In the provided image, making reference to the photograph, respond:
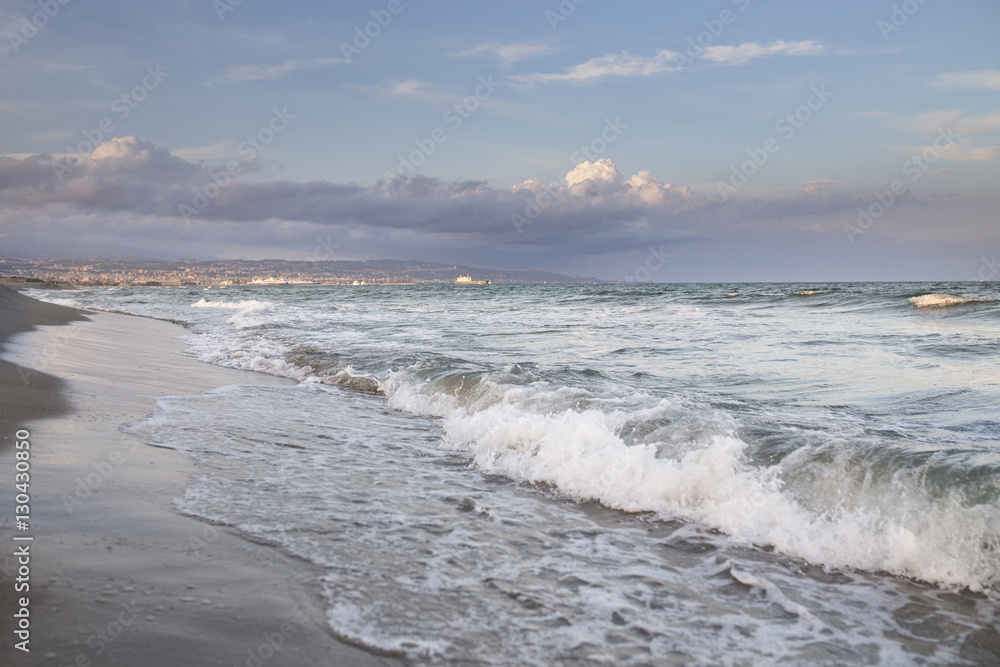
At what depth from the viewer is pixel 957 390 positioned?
289 inches

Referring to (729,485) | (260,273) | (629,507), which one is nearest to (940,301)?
(729,485)

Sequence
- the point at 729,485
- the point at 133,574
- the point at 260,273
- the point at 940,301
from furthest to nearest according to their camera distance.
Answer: the point at 260,273 < the point at 940,301 < the point at 729,485 < the point at 133,574

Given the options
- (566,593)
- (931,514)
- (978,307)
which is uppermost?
(978,307)

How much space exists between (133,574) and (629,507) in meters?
3.20

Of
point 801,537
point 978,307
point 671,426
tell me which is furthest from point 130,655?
point 978,307

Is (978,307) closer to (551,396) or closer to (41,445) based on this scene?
→ (551,396)

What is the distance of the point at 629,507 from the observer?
4.46 metres

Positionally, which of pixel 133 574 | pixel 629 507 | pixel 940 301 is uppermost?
pixel 940 301

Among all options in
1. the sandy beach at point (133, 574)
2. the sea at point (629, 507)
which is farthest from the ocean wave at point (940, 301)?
the sandy beach at point (133, 574)

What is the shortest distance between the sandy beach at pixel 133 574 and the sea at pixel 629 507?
0.61ft

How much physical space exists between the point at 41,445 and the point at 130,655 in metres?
3.35

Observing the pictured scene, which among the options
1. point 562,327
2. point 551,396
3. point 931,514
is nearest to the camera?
point 931,514

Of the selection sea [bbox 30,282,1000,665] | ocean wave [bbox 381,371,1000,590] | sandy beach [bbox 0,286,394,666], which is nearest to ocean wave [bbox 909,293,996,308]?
sea [bbox 30,282,1000,665]

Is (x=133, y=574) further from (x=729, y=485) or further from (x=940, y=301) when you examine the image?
(x=940, y=301)
